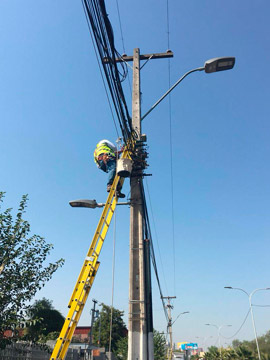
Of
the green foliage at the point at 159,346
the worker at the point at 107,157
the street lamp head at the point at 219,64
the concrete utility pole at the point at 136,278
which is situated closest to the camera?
the concrete utility pole at the point at 136,278

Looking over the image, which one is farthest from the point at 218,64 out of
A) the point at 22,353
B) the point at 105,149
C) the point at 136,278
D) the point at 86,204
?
the point at 22,353

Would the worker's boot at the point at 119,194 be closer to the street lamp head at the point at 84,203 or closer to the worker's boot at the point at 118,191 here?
the worker's boot at the point at 118,191

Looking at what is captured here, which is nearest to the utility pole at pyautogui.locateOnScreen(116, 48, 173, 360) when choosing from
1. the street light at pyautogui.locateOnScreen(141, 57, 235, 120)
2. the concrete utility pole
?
the concrete utility pole

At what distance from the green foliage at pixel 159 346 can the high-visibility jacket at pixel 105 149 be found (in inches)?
1592

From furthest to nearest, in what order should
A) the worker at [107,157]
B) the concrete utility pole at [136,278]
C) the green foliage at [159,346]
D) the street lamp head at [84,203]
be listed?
1. the green foliage at [159,346]
2. the worker at [107,157]
3. the street lamp head at [84,203]
4. the concrete utility pole at [136,278]

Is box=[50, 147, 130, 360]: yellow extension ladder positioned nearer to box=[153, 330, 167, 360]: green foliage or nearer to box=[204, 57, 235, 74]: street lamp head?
box=[204, 57, 235, 74]: street lamp head

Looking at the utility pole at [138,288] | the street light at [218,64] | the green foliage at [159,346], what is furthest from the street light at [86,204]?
the green foliage at [159,346]

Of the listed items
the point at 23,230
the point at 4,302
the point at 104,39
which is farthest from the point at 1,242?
the point at 104,39

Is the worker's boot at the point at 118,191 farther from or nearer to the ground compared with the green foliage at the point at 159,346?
farther from the ground

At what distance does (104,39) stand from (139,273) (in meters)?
5.40

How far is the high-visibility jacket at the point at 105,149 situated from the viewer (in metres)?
9.09

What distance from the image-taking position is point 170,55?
10.6 metres

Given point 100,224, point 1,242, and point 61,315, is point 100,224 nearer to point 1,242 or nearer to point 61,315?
point 1,242

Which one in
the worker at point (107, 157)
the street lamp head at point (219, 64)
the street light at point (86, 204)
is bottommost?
the street light at point (86, 204)
